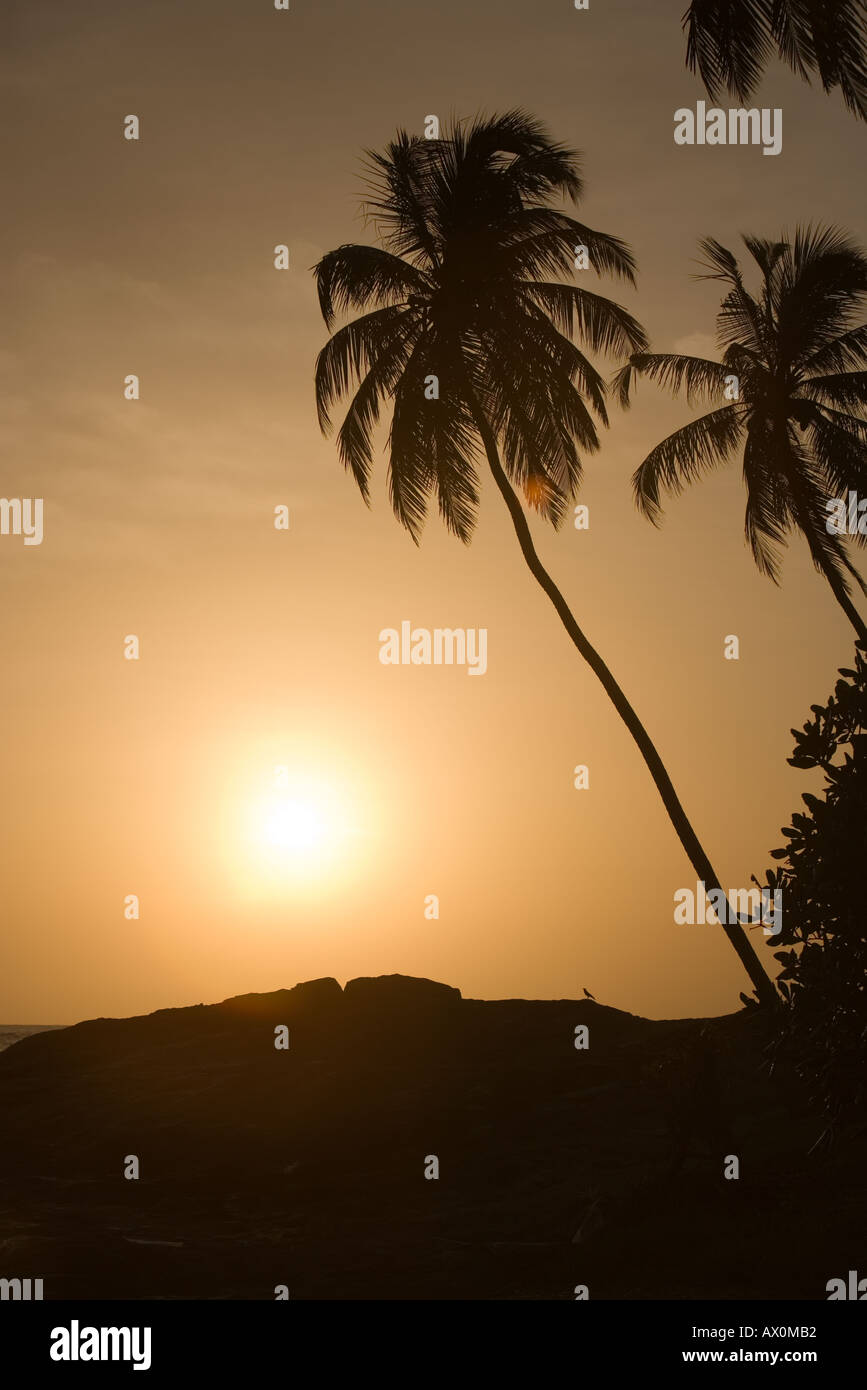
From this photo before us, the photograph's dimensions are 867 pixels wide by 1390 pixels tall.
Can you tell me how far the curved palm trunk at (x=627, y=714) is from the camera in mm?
19219

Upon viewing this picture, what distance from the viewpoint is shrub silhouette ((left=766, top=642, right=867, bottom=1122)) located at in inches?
420

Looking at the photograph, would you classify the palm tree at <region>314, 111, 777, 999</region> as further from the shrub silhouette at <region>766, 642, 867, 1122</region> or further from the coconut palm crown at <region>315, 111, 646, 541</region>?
the shrub silhouette at <region>766, 642, 867, 1122</region>

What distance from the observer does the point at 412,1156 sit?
20531 mm

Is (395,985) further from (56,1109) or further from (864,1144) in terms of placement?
(864,1144)

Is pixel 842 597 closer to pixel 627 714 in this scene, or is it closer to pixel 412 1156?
pixel 627 714

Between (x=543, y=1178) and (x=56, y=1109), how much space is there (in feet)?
38.5

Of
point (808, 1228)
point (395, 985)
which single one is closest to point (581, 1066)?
point (395, 985)

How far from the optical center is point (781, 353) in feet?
77.6

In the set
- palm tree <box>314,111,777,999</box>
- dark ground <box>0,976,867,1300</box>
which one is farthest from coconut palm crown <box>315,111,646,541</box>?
dark ground <box>0,976,867,1300</box>

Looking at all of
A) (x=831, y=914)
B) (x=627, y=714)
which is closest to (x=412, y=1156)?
(x=627, y=714)

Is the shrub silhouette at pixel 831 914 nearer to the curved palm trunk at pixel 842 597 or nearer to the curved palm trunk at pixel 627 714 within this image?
the curved palm trunk at pixel 627 714

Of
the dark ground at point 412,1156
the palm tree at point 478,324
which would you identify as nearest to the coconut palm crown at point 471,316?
the palm tree at point 478,324

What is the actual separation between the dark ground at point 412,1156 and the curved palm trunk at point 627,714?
4.87 ft

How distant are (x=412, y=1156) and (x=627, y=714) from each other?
29.2 ft
